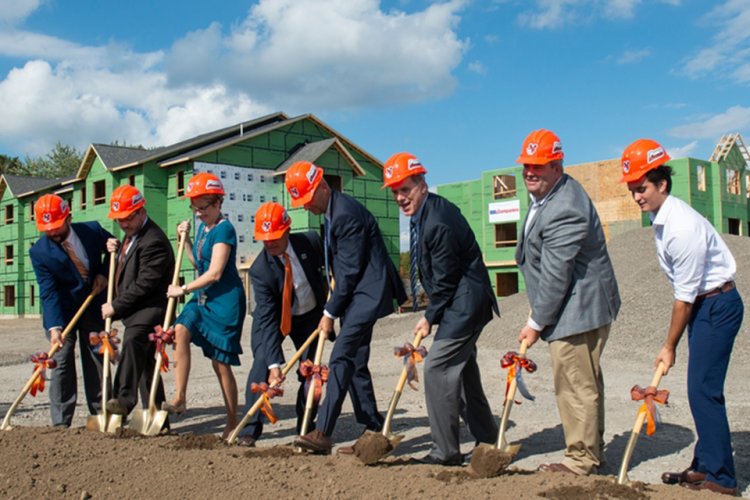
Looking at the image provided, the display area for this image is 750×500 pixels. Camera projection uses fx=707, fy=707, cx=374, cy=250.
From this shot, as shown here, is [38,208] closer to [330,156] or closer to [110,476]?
[110,476]

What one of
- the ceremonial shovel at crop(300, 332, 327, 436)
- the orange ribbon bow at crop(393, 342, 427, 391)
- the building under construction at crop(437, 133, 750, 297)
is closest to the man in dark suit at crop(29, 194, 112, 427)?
the ceremonial shovel at crop(300, 332, 327, 436)

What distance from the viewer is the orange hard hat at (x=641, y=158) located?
13.7ft

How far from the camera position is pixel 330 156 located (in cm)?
3184

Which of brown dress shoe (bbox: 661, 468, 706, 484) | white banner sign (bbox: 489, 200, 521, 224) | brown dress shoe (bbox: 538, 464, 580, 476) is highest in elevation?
white banner sign (bbox: 489, 200, 521, 224)

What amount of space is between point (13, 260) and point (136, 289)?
3950 cm

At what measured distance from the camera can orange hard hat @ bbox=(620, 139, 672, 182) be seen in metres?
4.18

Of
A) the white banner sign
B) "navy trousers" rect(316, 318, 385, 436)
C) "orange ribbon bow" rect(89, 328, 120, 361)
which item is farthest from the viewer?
the white banner sign

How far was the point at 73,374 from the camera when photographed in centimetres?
637

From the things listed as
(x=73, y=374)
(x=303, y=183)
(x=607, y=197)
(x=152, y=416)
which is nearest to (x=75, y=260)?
(x=73, y=374)

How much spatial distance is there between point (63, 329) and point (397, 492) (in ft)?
12.7

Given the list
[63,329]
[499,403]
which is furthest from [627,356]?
[63,329]

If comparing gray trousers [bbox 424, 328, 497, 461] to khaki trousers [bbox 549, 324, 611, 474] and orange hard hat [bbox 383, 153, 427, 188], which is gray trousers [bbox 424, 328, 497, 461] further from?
orange hard hat [bbox 383, 153, 427, 188]

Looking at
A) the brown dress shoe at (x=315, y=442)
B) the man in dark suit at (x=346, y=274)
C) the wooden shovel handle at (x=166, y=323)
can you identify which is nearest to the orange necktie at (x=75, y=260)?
the wooden shovel handle at (x=166, y=323)

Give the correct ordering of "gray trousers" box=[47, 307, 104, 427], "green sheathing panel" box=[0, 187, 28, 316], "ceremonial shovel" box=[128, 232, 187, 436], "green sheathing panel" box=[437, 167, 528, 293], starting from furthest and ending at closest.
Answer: "green sheathing panel" box=[0, 187, 28, 316]
"green sheathing panel" box=[437, 167, 528, 293]
"gray trousers" box=[47, 307, 104, 427]
"ceremonial shovel" box=[128, 232, 187, 436]
